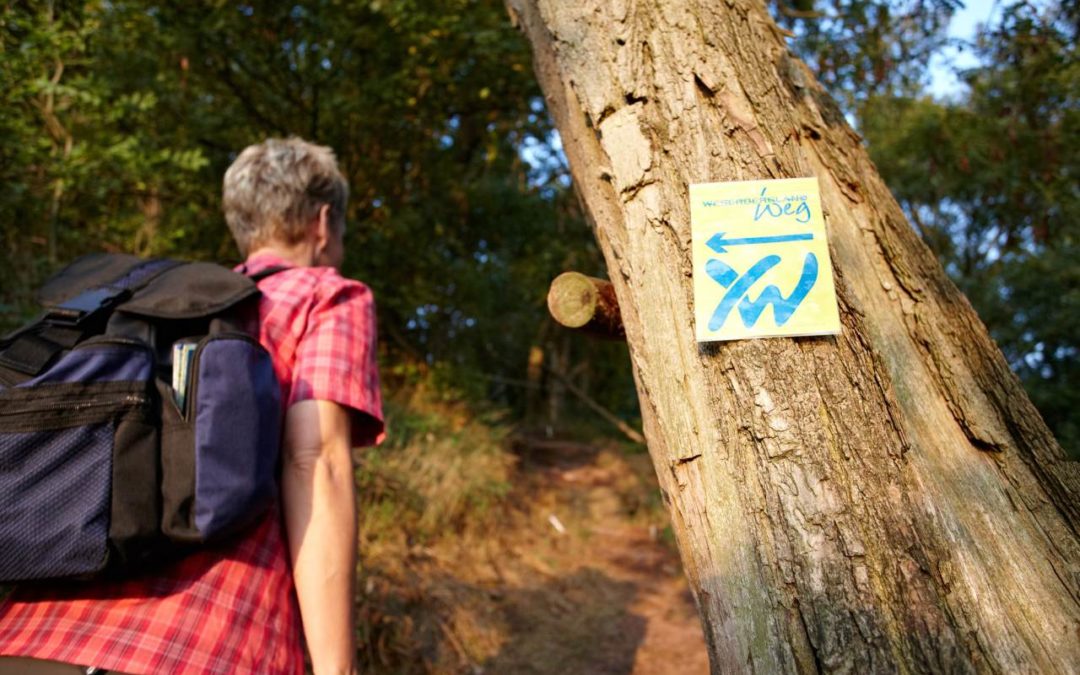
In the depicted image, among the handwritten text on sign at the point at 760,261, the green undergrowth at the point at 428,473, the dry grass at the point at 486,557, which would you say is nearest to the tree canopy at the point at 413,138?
the green undergrowth at the point at 428,473

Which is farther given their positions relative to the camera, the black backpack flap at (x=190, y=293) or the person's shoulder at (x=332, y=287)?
the person's shoulder at (x=332, y=287)

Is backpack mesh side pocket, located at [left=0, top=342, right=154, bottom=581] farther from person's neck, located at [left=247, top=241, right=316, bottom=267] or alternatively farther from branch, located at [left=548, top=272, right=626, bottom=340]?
branch, located at [left=548, top=272, right=626, bottom=340]

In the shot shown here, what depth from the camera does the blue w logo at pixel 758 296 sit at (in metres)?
1.29

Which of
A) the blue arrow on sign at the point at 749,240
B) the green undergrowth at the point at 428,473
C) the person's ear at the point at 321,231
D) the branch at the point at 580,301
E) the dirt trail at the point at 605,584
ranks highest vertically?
the person's ear at the point at 321,231

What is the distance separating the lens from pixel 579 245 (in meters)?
8.52

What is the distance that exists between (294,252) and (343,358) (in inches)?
18.1

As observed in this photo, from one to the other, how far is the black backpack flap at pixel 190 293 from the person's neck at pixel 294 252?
34cm

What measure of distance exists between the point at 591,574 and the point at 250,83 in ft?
16.3

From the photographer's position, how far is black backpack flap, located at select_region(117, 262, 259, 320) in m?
1.53

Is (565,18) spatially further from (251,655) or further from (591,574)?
(591,574)

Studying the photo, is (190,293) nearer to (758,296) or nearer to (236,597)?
(236,597)

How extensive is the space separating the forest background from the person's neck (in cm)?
162

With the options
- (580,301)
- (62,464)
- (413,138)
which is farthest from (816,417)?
(413,138)

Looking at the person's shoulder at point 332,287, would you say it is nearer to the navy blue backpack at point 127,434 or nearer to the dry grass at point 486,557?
the navy blue backpack at point 127,434
